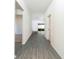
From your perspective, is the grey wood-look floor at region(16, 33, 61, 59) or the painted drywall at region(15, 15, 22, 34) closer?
the grey wood-look floor at region(16, 33, 61, 59)

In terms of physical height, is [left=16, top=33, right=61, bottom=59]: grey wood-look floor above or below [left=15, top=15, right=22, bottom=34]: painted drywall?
below

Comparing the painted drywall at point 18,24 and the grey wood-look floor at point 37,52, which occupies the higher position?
the painted drywall at point 18,24

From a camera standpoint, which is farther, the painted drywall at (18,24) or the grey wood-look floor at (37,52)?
the painted drywall at (18,24)

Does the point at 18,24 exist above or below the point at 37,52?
above

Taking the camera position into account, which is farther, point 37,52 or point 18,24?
point 18,24
